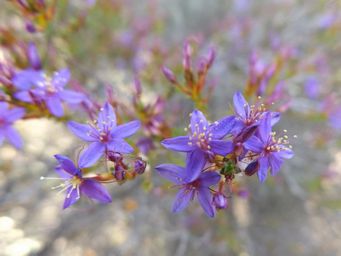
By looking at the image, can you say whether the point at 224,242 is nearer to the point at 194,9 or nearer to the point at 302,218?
the point at 302,218

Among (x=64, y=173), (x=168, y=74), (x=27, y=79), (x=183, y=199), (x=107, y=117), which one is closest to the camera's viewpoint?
(x=183, y=199)

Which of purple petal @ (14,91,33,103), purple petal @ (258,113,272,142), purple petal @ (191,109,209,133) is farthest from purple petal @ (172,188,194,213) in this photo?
purple petal @ (14,91,33,103)

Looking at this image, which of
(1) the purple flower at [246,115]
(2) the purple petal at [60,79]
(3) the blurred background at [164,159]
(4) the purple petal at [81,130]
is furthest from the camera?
(3) the blurred background at [164,159]

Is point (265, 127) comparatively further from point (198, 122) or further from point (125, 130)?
point (125, 130)

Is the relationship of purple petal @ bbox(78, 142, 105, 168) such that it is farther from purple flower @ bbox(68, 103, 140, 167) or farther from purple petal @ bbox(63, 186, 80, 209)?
purple petal @ bbox(63, 186, 80, 209)

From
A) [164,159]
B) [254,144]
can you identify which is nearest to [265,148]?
[254,144]

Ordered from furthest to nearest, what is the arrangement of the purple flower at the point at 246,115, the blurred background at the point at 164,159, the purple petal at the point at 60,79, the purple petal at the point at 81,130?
1. the blurred background at the point at 164,159
2. the purple petal at the point at 60,79
3. the purple petal at the point at 81,130
4. the purple flower at the point at 246,115

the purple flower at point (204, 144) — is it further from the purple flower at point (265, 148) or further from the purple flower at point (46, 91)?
the purple flower at point (46, 91)

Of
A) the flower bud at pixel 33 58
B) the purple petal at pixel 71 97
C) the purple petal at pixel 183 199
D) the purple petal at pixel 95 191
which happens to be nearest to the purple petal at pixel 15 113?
the purple petal at pixel 71 97
